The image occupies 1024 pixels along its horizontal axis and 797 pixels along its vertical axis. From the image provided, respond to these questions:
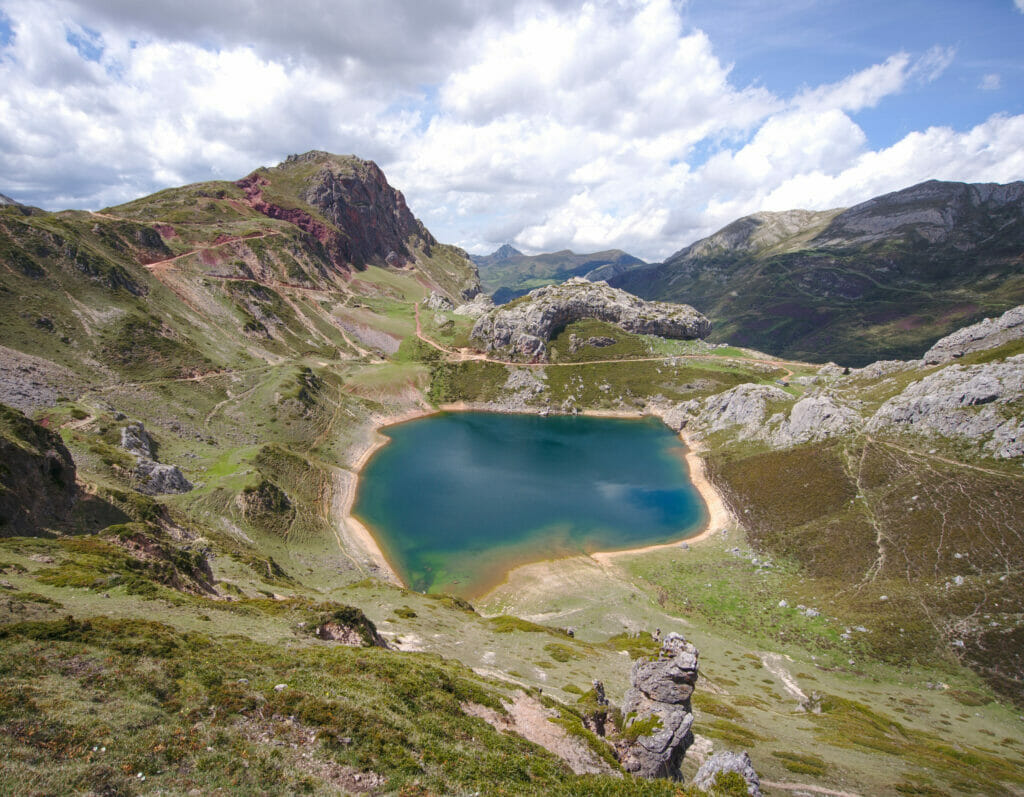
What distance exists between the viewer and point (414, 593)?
47000 mm

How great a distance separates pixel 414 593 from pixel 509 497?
118 ft

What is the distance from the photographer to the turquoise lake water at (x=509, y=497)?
63.3 meters

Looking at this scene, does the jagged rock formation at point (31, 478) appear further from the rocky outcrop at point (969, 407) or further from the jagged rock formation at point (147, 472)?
the rocky outcrop at point (969, 407)

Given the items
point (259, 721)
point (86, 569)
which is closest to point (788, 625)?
point (259, 721)

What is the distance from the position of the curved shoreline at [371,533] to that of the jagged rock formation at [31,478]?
33651mm

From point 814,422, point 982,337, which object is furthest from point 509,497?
point 982,337

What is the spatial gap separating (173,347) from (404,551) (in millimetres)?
77227

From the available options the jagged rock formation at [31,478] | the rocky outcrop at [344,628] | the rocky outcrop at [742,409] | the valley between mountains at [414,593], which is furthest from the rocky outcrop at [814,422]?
the jagged rock formation at [31,478]

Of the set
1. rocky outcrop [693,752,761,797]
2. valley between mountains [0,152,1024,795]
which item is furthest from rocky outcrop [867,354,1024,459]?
rocky outcrop [693,752,761,797]

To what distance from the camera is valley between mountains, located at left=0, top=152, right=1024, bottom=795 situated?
47.6 ft

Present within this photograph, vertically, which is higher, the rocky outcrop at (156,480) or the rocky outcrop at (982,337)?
the rocky outcrop at (982,337)

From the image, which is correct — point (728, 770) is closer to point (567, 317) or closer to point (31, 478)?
point (31, 478)

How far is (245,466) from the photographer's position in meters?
66.5

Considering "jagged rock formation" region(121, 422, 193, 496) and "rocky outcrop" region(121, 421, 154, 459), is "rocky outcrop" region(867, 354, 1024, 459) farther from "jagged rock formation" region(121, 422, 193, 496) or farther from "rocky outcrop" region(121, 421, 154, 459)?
"rocky outcrop" region(121, 421, 154, 459)
